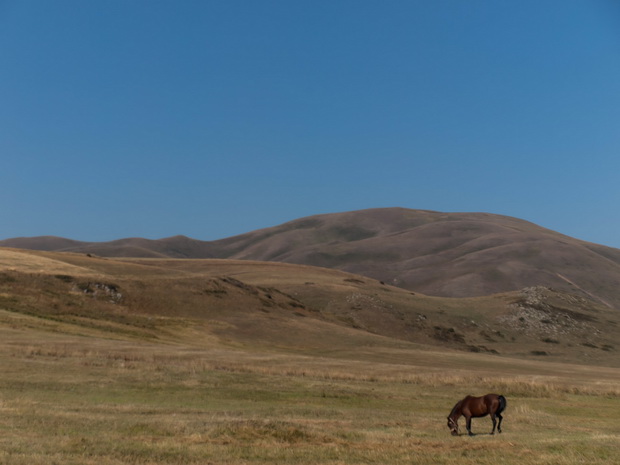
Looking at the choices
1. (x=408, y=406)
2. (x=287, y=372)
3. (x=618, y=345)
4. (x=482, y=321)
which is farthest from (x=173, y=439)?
(x=618, y=345)

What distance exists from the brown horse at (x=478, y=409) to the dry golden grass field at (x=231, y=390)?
0.57 m

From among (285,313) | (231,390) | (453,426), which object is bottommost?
(231,390)

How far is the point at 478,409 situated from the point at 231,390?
47.8ft

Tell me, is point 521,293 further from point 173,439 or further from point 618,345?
point 173,439

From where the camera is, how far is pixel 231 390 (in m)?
32.7

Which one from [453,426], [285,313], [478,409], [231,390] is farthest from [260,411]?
[285,313]

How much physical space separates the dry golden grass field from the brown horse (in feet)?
1.87

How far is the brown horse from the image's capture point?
21500 millimetres

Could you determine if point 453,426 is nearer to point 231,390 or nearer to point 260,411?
point 260,411

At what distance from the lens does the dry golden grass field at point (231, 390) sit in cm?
1725

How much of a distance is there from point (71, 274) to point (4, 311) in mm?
27868

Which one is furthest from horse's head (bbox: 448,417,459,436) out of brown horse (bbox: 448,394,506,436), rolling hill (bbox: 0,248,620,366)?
rolling hill (bbox: 0,248,620,366)

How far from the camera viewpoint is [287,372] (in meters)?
40.7

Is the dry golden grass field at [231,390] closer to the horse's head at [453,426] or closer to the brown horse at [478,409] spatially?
the horse's head at [453,426]
